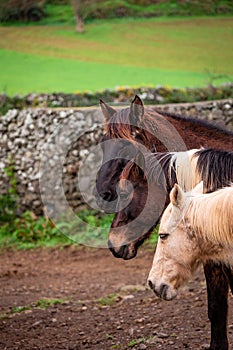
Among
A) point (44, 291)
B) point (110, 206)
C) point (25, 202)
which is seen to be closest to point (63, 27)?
point (25, 202)

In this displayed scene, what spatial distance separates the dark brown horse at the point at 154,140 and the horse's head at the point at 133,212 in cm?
2

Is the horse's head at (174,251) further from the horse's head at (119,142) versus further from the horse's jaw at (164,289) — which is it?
the horse's head at (119,142)

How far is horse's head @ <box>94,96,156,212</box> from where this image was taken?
466cm

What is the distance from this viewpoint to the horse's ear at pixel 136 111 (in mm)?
4711

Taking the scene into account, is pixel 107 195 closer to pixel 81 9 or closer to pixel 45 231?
pixel 45 231

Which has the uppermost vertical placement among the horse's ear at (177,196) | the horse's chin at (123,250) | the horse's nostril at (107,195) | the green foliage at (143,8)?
→ the horse's ear at (177,196)

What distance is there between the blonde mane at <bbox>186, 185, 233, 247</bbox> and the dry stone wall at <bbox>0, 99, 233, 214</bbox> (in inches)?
230

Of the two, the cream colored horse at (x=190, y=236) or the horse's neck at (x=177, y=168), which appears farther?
the horse's neck at (x=177, y=168)

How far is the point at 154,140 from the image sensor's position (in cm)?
476

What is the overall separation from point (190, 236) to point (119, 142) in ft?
4.39

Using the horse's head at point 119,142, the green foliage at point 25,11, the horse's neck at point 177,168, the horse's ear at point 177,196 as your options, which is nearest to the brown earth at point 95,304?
the horse's head at point 119,142

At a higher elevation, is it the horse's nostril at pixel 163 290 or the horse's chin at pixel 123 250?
the horse's nostril at pixel 163 290

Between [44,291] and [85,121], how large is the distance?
291 centimetres

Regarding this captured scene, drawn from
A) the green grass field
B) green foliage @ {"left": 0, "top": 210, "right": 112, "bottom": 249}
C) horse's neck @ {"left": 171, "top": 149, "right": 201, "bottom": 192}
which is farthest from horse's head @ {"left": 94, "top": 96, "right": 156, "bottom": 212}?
the green grass field
